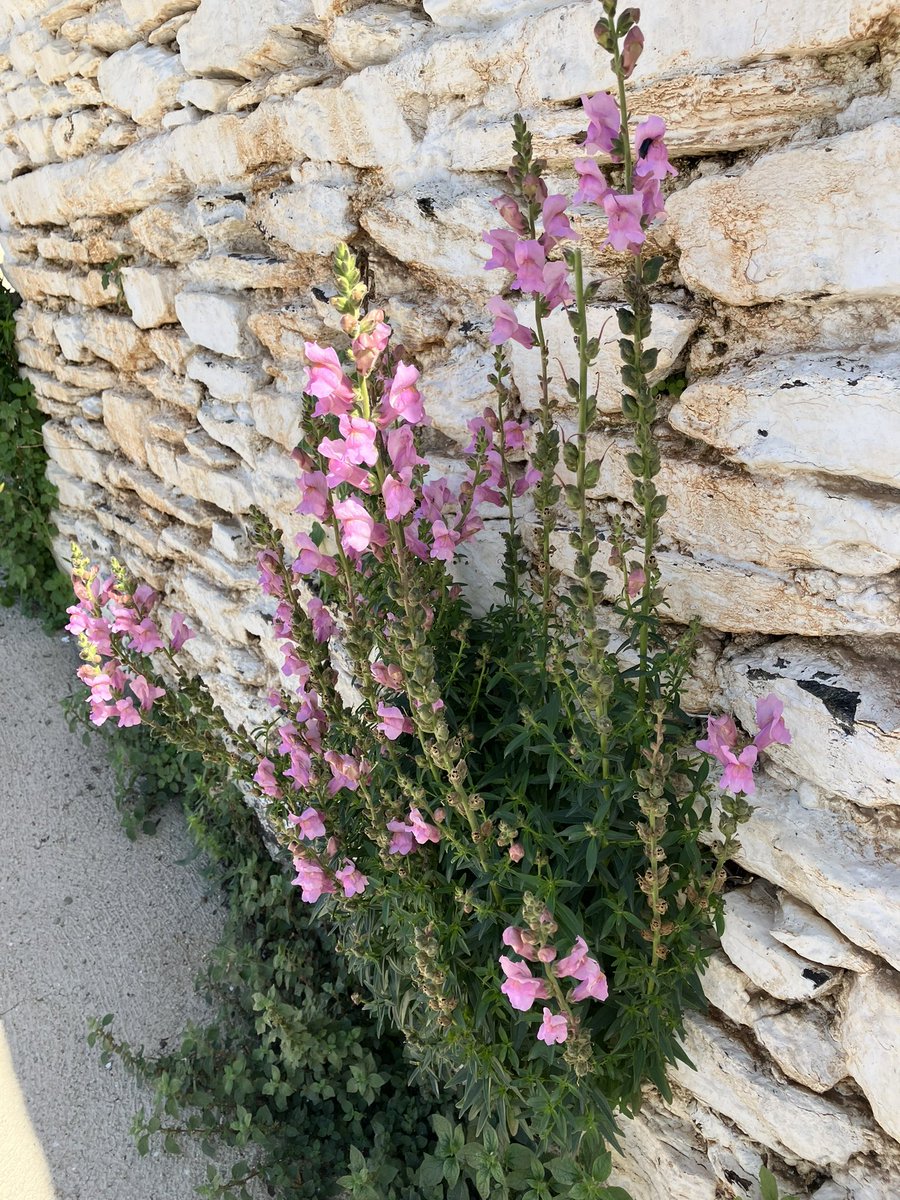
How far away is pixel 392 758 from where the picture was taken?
1.94m

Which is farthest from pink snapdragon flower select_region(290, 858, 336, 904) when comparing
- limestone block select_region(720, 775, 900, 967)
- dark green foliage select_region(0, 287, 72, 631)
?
dark green foliage select_region(0, 287, 72, 631)

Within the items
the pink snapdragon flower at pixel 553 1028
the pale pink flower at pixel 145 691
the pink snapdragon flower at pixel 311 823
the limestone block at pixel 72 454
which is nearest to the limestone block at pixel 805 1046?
the pink snapdragon flower at pixel 553 1028

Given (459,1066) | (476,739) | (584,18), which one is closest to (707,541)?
(476,739)

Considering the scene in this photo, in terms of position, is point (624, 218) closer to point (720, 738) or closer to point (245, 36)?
point (720, 738)

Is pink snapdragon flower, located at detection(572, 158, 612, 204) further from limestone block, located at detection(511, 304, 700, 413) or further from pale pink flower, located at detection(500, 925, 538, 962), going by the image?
pale pink flower, located at detection(500, 925, 538, 962)

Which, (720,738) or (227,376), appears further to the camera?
(227,376)

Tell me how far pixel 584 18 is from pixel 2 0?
3278 mm

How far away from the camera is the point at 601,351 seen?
177 cm

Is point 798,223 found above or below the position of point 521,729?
above

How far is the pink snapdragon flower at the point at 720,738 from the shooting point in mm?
1535

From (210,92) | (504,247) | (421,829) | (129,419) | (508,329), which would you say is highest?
(210,92)

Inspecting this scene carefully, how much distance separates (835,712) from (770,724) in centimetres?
12

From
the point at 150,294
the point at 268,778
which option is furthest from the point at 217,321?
the point at 268,778

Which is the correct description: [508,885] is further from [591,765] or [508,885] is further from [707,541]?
[707,541]
